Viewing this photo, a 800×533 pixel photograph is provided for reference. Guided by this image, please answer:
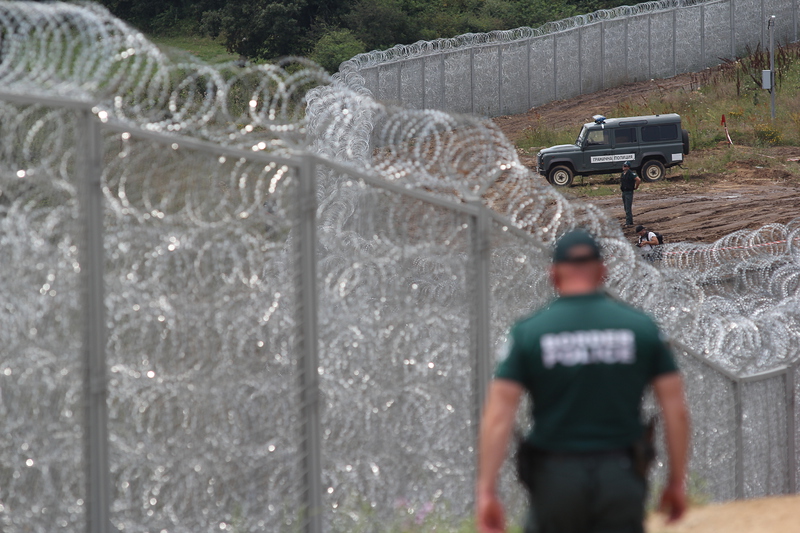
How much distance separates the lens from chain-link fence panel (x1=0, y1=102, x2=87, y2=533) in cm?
331

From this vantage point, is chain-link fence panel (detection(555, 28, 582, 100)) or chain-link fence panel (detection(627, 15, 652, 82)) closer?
chain-link fence panel (detection(555, 28, 582, 100))

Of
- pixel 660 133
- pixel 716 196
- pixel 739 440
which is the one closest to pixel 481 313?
pixel 739 440

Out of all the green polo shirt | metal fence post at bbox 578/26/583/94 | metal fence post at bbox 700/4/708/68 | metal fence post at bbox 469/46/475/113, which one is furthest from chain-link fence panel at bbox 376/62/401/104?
the green polo shirt

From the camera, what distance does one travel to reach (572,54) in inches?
1366

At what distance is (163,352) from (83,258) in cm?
43

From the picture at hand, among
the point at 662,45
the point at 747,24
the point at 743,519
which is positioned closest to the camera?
the point at 743,519

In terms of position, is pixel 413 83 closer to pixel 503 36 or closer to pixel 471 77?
pixel 471 77

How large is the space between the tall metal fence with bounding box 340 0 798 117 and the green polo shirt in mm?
27668

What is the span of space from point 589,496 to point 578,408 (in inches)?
8.9

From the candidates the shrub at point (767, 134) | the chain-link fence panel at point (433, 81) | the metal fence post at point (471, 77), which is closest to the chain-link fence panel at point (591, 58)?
the metal fence post at point (471, 77)

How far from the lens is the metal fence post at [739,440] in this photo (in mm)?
6883

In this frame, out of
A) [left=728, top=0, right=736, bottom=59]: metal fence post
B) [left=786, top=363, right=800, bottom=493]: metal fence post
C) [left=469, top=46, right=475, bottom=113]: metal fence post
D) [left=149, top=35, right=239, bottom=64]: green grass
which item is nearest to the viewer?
[left=786, top=363, right=800, bottom=493]: metal fence post

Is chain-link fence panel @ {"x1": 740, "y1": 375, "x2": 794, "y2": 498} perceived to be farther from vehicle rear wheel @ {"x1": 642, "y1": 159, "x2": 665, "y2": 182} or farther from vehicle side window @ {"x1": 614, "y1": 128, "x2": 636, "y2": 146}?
vehicle rear wheel @ {"x1": 642, "y1": 159, "x2": 665, "y2": 182}

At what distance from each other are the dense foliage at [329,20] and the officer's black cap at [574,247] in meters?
30.6
